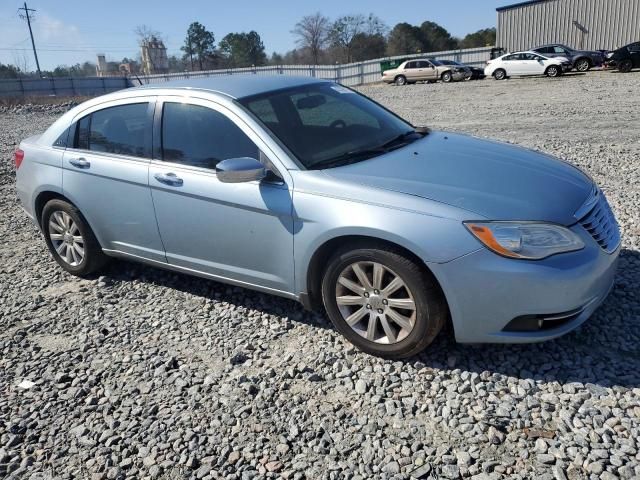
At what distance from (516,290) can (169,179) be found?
2510 mm

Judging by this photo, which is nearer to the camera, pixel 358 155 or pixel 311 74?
pixel 358 155

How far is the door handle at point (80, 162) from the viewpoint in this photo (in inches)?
181

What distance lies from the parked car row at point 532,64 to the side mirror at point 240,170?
28159 mm

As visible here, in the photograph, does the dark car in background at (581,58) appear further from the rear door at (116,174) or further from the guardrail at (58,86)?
the guardrail at (58,86)

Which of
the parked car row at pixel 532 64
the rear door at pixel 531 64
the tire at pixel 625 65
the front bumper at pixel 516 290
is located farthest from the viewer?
the rear door at pixel 531 64

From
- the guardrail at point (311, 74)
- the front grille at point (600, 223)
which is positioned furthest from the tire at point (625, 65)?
the front grille at point (600, 223)

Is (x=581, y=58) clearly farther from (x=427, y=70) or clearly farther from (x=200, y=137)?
(x=200, y=137)

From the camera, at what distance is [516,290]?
116 inches

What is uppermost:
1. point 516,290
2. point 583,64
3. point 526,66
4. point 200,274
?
point 526,66

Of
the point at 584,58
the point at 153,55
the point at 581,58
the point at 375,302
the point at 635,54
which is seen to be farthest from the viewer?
the point at 153,55

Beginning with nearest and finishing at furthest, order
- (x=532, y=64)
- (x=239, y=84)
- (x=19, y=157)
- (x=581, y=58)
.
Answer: (x=239, y=84) < (x=19, y=157) < (x=532, y=64) < (x=581, y=58)

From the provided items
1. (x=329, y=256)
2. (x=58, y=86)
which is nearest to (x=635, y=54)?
(x=329, y=256)

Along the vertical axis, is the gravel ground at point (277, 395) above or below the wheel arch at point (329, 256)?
below

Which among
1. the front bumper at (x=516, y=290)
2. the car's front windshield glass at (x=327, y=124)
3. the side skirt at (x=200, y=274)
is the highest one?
the car's front windshield glass at (x=327, y=124)
